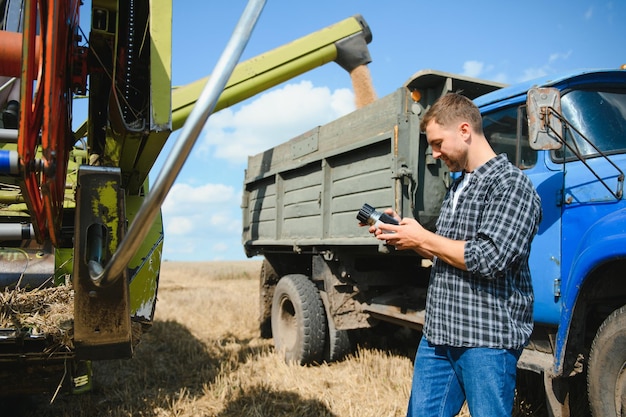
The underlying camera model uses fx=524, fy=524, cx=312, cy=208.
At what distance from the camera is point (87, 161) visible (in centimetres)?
238

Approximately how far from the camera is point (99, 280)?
1.39 metres

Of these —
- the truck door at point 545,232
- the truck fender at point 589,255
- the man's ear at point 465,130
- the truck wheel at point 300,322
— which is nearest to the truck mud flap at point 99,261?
the man's ear at point 465,130

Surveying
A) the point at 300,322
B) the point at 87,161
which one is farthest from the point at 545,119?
the point at 300,322

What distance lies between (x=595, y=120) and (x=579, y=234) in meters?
0.74

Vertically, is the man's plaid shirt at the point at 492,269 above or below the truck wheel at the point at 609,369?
above

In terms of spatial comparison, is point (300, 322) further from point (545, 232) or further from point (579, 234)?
point (579, 234)

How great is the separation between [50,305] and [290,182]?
3642 mm

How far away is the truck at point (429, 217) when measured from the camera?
2.93 meters

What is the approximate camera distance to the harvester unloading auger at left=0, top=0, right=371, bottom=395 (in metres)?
1.43

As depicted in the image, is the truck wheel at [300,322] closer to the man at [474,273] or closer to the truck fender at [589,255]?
the truck fender at [589,255]

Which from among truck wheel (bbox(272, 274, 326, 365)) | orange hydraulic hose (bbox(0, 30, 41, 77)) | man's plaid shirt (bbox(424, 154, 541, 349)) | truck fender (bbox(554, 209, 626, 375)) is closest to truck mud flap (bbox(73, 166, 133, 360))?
orange hydraulic hose (bbox(0, 30, 41, 77))

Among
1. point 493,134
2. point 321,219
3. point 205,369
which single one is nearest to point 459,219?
point 493,134

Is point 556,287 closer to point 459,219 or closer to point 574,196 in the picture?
point 574,196

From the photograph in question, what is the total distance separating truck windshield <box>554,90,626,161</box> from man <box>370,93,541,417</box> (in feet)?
4.66
